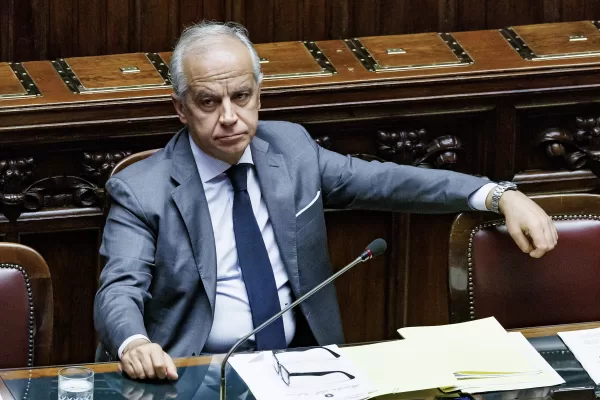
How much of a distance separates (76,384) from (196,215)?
677 millimetres

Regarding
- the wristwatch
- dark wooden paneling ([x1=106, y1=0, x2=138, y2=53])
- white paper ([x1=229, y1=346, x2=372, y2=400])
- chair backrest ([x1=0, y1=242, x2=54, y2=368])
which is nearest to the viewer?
white paper ([x1=229, y1=346, x2=372, y2=400])

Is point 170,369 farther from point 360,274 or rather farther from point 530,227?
point 360,274

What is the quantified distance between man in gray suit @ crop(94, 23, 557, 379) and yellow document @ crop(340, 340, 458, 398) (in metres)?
0.40

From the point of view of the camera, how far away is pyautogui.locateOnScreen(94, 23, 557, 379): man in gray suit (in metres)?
3.28

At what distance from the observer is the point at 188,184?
335 cm

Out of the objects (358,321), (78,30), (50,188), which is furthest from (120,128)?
(358,321)

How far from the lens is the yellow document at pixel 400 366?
281cm

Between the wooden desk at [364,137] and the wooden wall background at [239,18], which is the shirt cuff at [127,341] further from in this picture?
the wooden wall background at [239,18]

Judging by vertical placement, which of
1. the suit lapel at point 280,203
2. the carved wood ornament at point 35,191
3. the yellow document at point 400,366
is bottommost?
the carved wood ornament at point 35,191

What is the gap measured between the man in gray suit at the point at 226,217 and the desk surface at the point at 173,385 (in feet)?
0.90

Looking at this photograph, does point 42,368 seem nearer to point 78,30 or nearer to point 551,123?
point 78,30

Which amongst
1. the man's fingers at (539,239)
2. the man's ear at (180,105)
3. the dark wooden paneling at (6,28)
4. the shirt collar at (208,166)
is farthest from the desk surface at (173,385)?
the dark wooden paneling at (6,28)

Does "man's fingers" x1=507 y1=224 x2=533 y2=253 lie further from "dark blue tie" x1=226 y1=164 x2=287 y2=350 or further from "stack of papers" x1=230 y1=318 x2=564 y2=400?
"dark blue tie" x1=226 y1=164 x2=287 y2=350

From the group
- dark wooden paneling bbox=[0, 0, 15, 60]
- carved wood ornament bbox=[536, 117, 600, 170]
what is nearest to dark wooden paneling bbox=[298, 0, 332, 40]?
carved wood ornament bbox=[536, 117, 600, 170]
